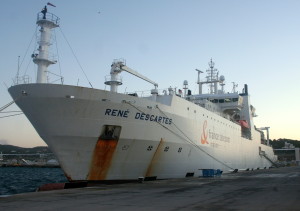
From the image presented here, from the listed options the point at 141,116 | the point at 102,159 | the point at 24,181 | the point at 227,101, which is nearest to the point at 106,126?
the point at 102,159

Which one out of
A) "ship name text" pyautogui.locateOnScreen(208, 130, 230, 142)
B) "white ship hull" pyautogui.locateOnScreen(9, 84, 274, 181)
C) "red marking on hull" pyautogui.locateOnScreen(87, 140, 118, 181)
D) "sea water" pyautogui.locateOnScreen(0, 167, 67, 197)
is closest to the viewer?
"white ship hull" pyautogui.locateOnScreen(9, 84, 274, 181)

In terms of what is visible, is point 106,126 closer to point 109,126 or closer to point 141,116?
point 109,126

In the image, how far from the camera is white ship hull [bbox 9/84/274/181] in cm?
1608

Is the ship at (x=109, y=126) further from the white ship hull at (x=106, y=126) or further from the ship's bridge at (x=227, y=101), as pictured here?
the ship's bridge at (x=227, y=101)

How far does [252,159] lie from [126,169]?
2832 centimetres

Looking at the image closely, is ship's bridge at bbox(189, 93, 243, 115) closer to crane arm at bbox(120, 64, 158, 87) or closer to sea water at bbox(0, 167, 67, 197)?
crane arm at bbox(120, 64, 158, 87)

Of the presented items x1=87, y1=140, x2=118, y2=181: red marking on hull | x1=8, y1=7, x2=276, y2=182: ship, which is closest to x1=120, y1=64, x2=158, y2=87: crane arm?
Result: x1=8, y1=7, x2=276, y2=182: ship

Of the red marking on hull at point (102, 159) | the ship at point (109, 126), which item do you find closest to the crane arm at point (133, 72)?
the ship at point (109, 126)

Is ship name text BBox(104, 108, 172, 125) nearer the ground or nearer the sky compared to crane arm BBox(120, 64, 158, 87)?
nearer the ground

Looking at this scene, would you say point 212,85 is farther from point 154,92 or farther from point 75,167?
point 75,167

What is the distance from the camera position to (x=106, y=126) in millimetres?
16922

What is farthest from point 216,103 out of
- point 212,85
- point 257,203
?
point 257,203

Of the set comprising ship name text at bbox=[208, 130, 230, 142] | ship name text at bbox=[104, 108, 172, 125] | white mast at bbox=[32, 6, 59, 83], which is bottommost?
ship name text at bbox=[208, 130, 230, 142]

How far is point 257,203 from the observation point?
9656 mm
